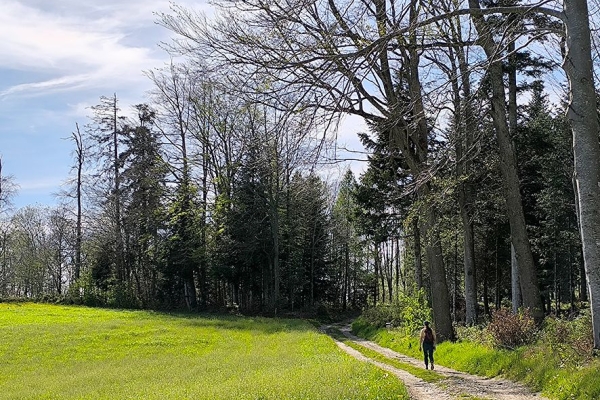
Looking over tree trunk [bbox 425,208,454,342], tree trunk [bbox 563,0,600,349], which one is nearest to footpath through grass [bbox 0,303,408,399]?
tree trunk [bbox 425,208,454,342]

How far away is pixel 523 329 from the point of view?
12898mm

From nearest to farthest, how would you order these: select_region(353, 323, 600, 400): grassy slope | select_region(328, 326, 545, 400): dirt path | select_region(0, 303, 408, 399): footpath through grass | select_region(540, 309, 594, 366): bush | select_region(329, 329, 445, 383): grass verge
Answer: select_region(353, 323, 600, 400): grassy slope < select_region(540, 309, 594, 366): bush < select_region(328, 326, 545, 400): dirt path < select_region(0, 303, 408, 399): footpath through grass < select_region(329, 329, 445, 383): grass verge

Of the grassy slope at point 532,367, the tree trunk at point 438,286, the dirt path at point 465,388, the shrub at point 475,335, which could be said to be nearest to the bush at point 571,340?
the grassy slope at point 532,367

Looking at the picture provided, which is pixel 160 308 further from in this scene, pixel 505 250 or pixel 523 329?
pixel 523 329

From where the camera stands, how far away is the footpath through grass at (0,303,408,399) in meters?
10.0

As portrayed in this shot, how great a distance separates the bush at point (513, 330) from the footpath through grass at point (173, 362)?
341 cm

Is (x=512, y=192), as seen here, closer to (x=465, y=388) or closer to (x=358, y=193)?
(x=465, y=388)

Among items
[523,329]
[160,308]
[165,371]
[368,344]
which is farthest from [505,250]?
[160,308]

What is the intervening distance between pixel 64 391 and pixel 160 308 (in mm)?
35181

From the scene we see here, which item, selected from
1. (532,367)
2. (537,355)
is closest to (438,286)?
(537,355)

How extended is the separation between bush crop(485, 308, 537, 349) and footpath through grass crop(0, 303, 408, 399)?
341 centimetres

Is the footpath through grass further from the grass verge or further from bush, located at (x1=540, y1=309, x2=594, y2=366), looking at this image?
bush, located at (x1=540, y1=309, x2=594, y2=366)

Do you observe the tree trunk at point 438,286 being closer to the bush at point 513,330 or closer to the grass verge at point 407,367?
the grass verge at point 407,367

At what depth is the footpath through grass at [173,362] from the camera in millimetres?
10008
